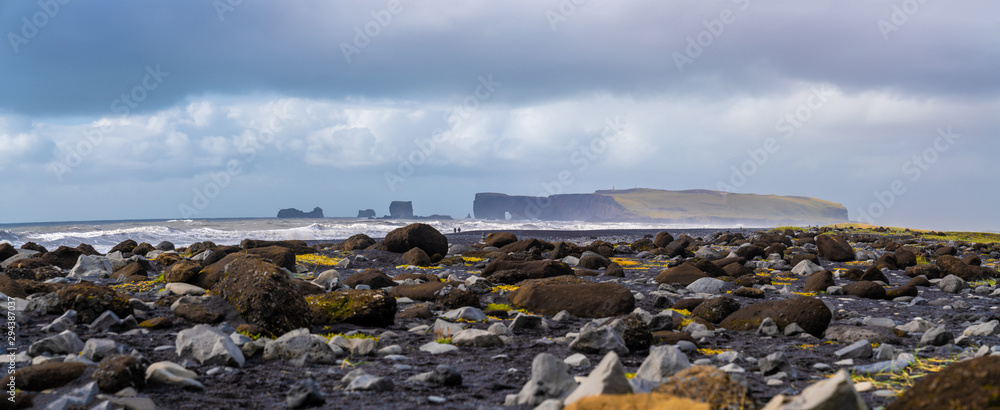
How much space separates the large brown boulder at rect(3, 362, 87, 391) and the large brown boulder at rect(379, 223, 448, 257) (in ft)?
33.5

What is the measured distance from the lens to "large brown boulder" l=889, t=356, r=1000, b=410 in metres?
2.23

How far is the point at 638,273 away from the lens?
11.4 metres

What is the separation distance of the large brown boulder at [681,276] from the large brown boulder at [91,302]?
7379 mm

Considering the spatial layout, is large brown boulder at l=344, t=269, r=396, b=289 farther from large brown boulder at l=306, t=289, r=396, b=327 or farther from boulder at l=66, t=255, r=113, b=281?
boulder at l=66, t=255, r=113, b=281

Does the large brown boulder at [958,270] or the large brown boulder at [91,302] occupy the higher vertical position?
the large brown boulder at [91,302]

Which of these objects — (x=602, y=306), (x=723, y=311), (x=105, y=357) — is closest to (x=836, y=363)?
(x=723, y=311)

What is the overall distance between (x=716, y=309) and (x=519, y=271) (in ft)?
11.9

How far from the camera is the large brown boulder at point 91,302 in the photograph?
5.66m

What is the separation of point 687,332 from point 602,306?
44.3 inches

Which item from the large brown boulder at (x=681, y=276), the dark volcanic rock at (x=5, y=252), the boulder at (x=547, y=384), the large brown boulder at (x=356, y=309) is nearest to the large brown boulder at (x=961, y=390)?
the boulder at (x=547, y=384)

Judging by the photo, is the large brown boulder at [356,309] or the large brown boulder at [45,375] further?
the large brown boulder at [356,309]

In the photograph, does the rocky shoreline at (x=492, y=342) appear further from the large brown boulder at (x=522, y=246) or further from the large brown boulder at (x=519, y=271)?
the large brown boulder at (x=522, y=246)

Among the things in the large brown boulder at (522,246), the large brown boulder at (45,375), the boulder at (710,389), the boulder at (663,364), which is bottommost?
the large brown boulder at (45,375)

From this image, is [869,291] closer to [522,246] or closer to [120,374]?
[522,246]
